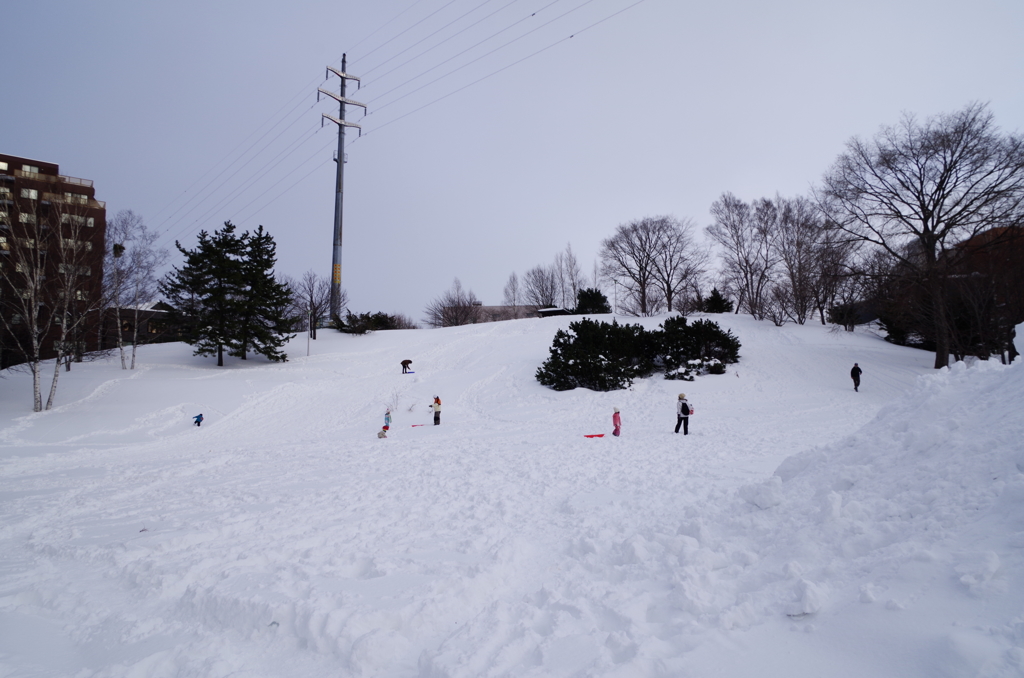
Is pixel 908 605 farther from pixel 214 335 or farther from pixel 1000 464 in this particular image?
pixel 214 335

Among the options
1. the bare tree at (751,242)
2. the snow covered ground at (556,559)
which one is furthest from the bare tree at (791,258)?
the snow covered ground at (556,559)

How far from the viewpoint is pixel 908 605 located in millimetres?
3135

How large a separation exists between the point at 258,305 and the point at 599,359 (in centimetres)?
2116

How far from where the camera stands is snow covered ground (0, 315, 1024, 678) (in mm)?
3258

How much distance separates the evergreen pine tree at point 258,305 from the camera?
93.5 ft

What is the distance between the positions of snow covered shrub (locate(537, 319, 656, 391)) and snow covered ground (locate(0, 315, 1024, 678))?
368 inches

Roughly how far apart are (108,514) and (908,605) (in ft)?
36.7

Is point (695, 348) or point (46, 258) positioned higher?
point (46, 258)

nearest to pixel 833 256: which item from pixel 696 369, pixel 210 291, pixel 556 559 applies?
pixel 696 369

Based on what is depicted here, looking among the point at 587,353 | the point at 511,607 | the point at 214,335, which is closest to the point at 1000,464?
the point at 511,607

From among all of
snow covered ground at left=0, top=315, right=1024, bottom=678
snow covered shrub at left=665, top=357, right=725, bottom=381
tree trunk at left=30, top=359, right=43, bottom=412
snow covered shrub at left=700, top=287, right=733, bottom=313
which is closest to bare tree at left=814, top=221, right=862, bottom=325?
snow covered shrub at left=665, top=357, right=725, bottom=381

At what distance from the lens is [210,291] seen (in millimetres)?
28188

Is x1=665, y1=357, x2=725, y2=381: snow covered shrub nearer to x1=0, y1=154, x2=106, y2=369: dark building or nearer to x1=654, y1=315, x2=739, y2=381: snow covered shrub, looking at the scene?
x1=654, y1=315, x2=739, y2=381: snow covered shrub

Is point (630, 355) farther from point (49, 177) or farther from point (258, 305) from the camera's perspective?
point (49, 177)
